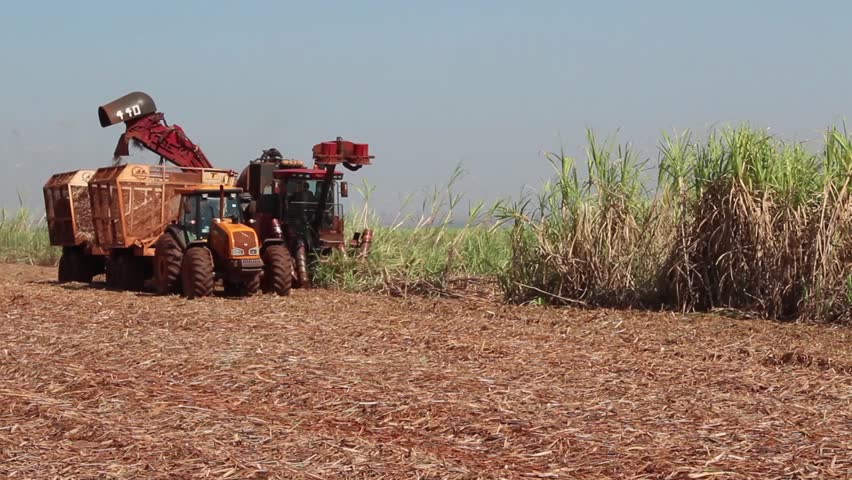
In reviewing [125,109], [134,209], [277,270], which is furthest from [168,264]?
[125,109]

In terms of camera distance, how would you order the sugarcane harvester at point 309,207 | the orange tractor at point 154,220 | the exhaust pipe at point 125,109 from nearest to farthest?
the orange tractor at point 154,220, the sugarcane harvester at point 309,207, the exhaust pipe at point 125,109

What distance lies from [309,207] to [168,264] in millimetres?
2460

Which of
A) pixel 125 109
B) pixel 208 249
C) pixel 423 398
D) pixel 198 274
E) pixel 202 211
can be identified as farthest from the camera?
pixel 125 109

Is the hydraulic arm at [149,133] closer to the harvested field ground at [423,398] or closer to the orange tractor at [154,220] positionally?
the orange tractor at [154,220]

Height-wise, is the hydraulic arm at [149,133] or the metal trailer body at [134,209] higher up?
the hydraulic arm at [149,133]

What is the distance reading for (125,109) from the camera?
18938 millimetres

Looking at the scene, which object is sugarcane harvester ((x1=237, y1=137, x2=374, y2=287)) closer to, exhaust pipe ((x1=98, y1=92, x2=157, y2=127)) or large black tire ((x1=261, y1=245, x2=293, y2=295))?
large black tire ((x1=261, y1=245, x2=293, y2=295))

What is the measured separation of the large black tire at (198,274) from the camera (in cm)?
1523

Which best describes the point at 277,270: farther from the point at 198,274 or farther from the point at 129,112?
the point at 129,112

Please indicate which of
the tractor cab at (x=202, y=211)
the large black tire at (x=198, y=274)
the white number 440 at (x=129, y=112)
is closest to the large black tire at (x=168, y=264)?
the tractor cab at (x=202, y=211)

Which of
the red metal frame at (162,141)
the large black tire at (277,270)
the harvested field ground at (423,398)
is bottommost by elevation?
the harvested field ground at (423,398)

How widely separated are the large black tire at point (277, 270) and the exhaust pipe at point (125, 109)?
429cm

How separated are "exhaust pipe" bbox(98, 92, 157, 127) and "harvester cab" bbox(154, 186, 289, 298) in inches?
120

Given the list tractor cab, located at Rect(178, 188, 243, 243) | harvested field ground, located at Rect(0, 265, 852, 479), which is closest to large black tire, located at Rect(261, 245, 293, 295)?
tractor cab, located at Rect(178, 188, 243, 243)
